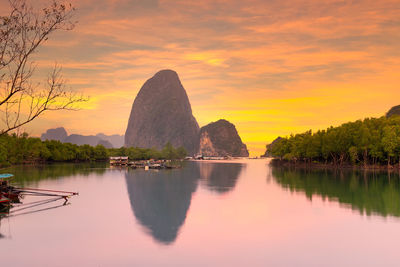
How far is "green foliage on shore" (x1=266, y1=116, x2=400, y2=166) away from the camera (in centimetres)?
8969

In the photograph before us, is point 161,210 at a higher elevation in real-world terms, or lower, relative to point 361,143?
lower

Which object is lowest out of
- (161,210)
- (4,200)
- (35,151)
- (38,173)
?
(161,210)

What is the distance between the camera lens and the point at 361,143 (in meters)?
94.1

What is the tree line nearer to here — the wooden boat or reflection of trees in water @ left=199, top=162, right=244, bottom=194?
reflection of trees in water @ left=199, top=162, right=244, bottom=194

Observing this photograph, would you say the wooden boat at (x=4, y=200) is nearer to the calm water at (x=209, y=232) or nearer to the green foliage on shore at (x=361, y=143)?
the calm water at (x=209, y=232)

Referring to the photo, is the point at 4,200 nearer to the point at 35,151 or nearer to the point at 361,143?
the point at 361,143

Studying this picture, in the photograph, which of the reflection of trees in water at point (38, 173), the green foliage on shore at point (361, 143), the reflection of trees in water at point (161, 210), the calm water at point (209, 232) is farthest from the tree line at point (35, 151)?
the green foliage on shore at point (361, 143)

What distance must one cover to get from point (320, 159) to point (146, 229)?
11152 cm

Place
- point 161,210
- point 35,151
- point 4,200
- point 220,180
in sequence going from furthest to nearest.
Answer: point 35,151 < point 220,180 < point 161,210 < point 4,200

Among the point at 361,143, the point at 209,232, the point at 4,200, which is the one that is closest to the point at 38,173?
the point at 4,200

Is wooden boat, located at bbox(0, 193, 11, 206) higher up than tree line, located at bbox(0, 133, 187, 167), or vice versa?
tree line, located at bbox(0, 133, 187, 167)

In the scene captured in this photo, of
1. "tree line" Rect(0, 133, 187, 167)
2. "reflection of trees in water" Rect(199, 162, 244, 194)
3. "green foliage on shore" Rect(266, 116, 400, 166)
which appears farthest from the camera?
"tree line" Rect(0, 133, 187, 167)

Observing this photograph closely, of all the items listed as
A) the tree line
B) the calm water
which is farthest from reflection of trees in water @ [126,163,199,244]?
the tree line

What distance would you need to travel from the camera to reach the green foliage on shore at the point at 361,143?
294 ft
